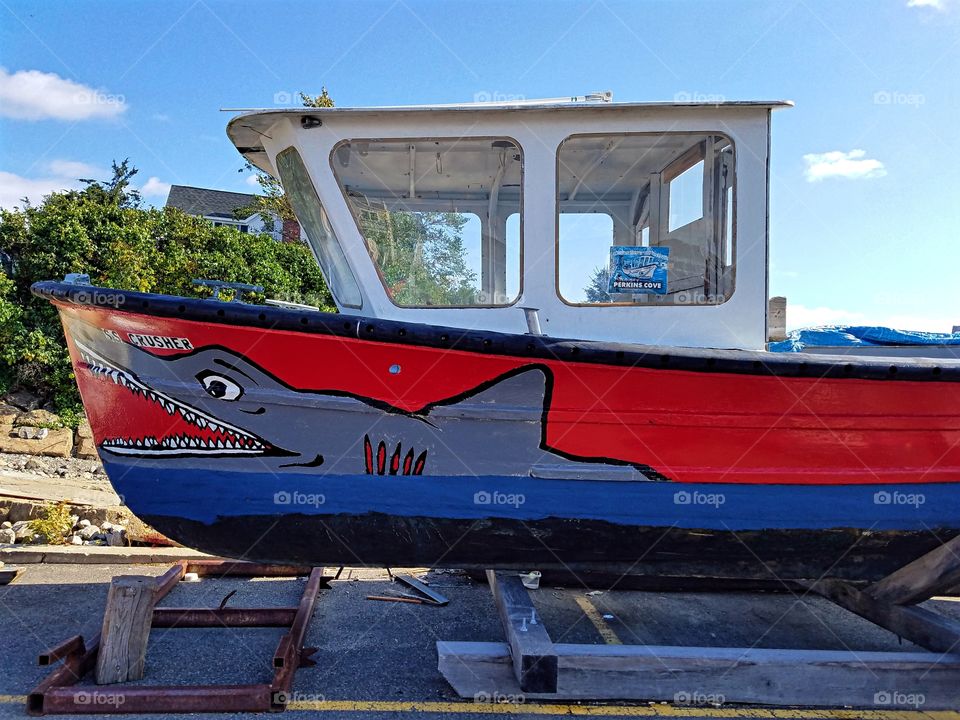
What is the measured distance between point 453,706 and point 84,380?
7.51ft

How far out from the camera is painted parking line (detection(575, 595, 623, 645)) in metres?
3.85

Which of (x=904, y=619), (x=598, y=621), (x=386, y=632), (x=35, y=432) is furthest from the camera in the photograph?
(x=35, y=432)

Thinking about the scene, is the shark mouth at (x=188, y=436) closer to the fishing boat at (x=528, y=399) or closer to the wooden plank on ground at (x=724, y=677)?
the fishing boat at (x=528, y=399)

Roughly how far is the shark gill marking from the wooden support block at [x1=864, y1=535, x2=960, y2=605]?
2.35m

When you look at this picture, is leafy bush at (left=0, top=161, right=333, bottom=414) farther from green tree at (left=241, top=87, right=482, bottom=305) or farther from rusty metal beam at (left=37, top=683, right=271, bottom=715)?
rusty metal beam at (left=37, top=683, right=271, bottom=715)

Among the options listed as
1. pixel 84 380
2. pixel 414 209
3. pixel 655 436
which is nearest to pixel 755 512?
pixel 655 436

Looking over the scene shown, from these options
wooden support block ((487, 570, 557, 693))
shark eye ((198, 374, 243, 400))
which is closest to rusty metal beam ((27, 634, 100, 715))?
shark eye ((198, 374, 243, 400))

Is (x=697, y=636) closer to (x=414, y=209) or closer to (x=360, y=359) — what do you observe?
(x=360, y=359)

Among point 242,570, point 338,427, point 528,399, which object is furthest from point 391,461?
point 242,570

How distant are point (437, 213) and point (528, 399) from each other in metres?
1.24

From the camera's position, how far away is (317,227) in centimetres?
372

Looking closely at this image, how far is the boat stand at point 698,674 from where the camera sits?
2822 millimetres

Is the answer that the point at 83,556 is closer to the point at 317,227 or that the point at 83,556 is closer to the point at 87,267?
the point at 317,227

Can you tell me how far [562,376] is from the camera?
3.07 m
